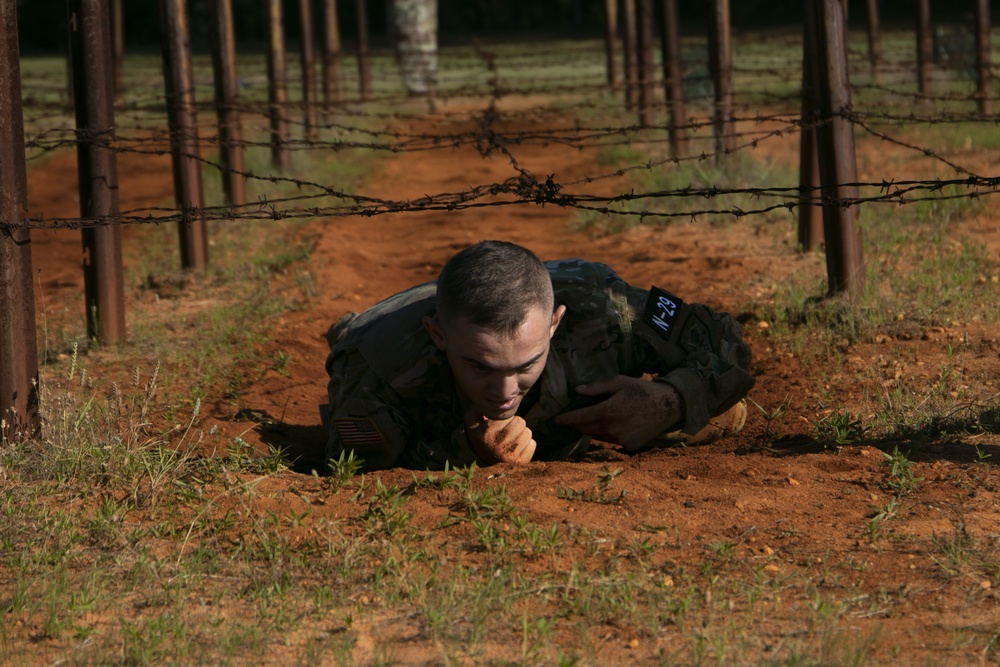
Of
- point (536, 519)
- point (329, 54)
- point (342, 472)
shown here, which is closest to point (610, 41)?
point (329, 54)

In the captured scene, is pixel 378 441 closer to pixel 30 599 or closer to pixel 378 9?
pixel 30 599

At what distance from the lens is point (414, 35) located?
1770 cm

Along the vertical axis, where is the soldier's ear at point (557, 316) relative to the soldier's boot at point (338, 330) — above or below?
above

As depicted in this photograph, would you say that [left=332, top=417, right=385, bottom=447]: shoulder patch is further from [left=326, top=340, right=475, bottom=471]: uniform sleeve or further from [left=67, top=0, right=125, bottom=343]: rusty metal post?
[left=67, top=0, right=125, bottom=343]: rusty metal post

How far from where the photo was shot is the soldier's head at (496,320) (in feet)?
11.7

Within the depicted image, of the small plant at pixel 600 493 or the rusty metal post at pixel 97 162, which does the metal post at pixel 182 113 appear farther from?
the small plant at pixel 600 493

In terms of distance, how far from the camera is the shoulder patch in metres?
3.91

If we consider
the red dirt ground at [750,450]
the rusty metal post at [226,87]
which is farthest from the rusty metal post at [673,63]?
the rusty metal post at [226,87]

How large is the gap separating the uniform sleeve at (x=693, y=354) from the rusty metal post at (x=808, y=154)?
162cm

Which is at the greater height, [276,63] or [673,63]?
[276,63]

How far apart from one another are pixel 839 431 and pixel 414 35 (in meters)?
14.6

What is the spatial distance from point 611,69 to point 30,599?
12.8 meters

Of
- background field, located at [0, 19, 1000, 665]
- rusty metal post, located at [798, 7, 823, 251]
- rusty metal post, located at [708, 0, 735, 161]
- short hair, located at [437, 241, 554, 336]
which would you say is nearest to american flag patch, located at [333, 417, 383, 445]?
background field, located at [0, 19, 1000, 665]

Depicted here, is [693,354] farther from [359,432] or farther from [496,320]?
[359,432]
